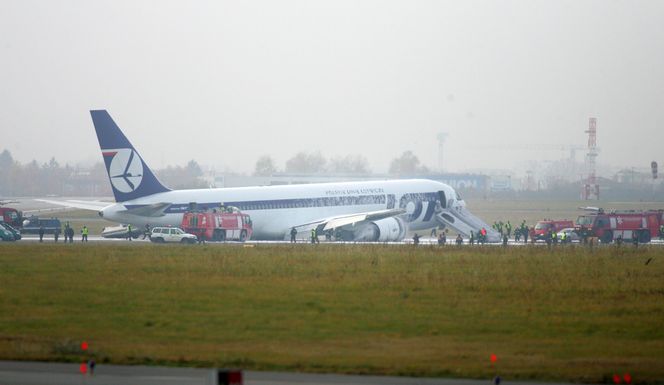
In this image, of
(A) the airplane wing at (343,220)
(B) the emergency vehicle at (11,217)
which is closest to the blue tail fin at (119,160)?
(A) the airplane wing at (343,220)

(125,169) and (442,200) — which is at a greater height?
(125,169)

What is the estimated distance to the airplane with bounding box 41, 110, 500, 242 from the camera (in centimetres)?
6675

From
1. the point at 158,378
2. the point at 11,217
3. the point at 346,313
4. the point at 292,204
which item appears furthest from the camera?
the point at 11,217

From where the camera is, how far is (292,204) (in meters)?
72.1

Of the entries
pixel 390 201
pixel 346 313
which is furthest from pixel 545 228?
pixel 346 313

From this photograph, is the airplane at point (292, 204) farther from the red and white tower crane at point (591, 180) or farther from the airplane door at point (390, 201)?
the red and white tower crane at point (591, 180)

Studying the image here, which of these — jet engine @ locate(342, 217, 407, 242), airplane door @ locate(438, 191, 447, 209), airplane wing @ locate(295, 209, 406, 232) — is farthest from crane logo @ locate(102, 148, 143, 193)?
airplane door @ locate(438, 191, 447, 209)

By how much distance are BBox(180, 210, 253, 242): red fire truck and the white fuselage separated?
0.86 m

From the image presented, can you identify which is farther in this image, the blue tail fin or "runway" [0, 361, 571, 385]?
Answer: the blue tail fin

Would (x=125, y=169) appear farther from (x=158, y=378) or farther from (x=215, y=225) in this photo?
(x=158, y=378)

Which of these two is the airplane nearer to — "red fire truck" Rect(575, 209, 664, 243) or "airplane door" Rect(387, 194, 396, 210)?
"airplane door" Rect(387, 194, 396, 210)

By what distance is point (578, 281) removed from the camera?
135ft

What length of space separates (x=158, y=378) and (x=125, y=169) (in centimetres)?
4627

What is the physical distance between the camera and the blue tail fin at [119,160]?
66.4 m
